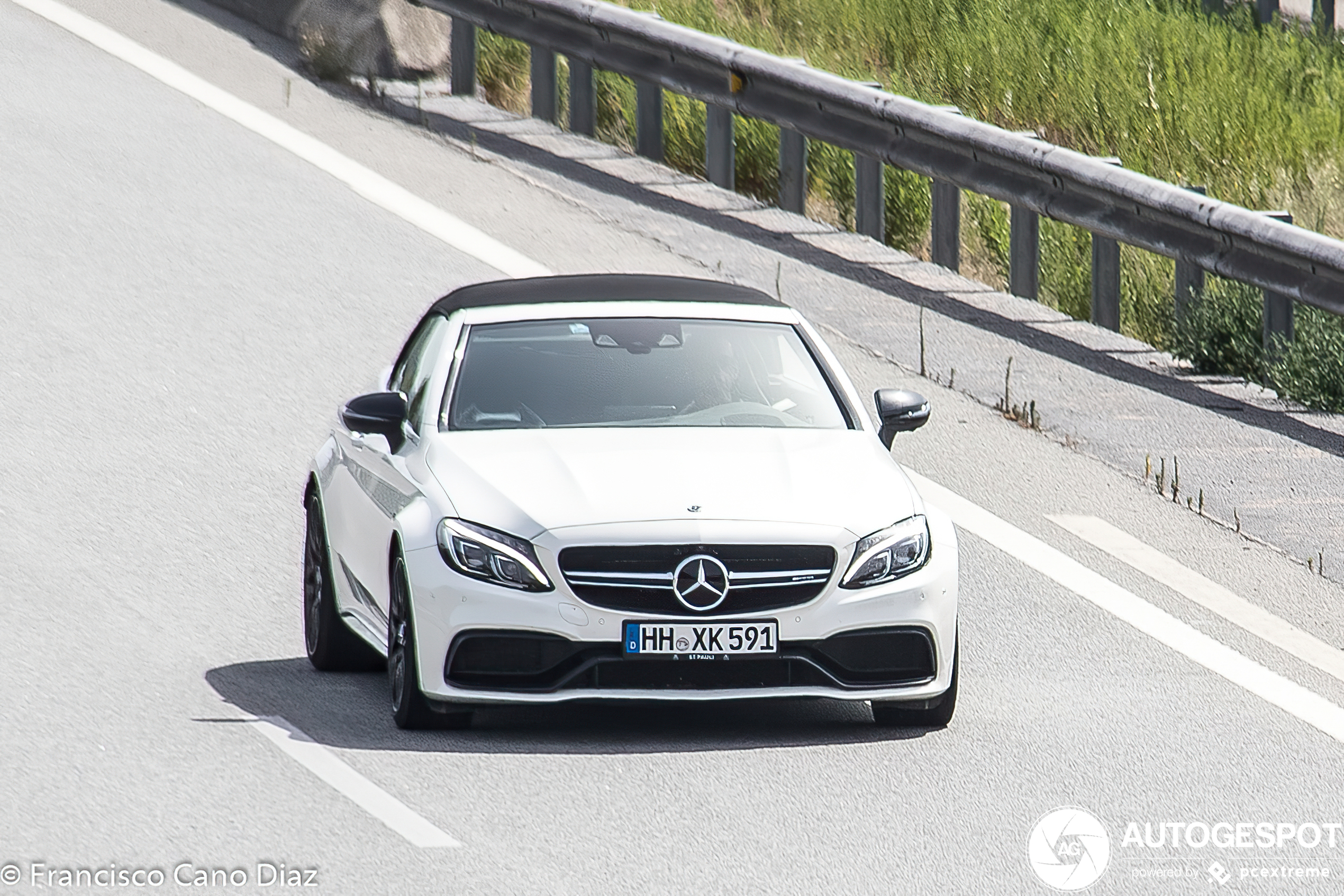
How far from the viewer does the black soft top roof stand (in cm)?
904

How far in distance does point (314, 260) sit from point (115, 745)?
21.5 feet

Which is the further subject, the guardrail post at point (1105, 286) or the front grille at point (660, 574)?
the guardrail post at point (1105, 286)

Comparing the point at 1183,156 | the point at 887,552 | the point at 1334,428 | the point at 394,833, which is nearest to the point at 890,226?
the point at 1183,156

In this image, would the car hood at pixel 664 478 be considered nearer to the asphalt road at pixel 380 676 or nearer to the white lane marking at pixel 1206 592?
the asphalt road at pixel 380 676

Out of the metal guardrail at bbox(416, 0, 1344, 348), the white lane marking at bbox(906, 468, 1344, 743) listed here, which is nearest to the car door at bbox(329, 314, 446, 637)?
the white lane marking at bbox(906, 468, 1344, 743)

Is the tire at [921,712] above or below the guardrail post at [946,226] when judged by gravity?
above

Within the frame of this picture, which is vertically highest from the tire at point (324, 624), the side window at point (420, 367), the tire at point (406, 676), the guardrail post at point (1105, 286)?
the side window at point (420, 367)

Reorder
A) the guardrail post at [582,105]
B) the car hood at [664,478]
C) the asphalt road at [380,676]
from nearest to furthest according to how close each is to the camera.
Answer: the asphalt road at [380,676] → the car hood at [664,478] → the guardrail post at [582,105]

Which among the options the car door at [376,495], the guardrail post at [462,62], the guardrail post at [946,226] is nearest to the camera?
the car door at [376,495]

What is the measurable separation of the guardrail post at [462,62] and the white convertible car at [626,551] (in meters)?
9.15

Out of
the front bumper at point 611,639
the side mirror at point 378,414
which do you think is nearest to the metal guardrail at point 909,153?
the front bumper at point 611,639

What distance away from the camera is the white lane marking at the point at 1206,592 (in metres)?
8.95

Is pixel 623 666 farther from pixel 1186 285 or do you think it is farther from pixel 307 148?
pixel 307 148

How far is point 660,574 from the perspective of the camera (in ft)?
24.8
